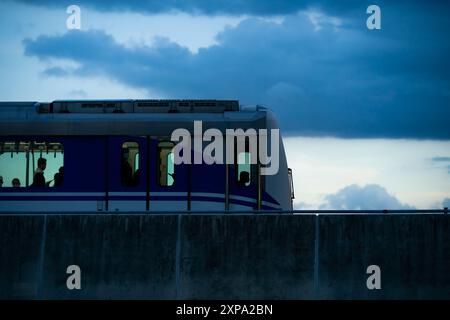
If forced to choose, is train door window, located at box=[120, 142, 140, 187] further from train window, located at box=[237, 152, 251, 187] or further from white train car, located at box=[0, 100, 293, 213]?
train window, located at box=[237, 152, 251, 187]

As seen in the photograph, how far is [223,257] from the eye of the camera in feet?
48.8

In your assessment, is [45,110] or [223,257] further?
[45,110]

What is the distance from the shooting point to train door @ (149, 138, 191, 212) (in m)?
23.4

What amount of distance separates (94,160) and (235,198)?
4.22m

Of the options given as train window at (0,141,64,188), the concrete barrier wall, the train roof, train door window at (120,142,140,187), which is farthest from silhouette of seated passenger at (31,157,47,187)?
the concrete barrier wall

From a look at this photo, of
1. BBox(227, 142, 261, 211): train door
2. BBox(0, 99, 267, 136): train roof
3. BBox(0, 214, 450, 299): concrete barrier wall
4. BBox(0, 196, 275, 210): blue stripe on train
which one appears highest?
BBox(0, 99, 267, 136): train roof

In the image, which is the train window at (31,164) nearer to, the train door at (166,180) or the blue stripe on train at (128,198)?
the blue stripe on train at (128,198)

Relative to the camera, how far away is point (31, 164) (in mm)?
23844

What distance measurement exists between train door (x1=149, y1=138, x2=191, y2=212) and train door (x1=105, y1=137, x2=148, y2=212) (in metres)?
0.24

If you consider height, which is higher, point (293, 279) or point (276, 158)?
point (276, 158)
